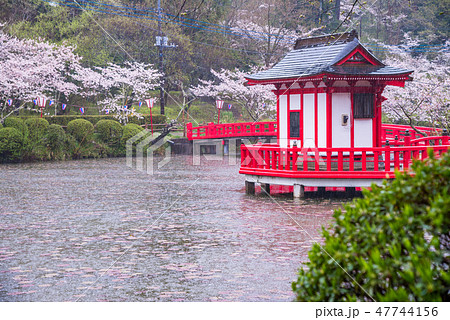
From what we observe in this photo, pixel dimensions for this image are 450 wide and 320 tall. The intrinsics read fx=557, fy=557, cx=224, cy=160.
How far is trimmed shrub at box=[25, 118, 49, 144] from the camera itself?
104 ft

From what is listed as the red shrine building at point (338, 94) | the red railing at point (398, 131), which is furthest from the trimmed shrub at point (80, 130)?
the red shrine building at point (338, 94)

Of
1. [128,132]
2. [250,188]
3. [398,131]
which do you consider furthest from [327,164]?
[128,132]

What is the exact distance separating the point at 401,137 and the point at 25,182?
1892 centimetres

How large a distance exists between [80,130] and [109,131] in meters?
1.92

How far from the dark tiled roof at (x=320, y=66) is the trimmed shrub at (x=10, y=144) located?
16927 millimetres

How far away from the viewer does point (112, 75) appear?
44000mm

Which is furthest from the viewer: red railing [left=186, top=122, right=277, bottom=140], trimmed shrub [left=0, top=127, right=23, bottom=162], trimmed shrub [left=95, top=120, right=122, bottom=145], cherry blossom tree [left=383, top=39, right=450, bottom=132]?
red railing [left=186, top=122, right=277, bottom=140]

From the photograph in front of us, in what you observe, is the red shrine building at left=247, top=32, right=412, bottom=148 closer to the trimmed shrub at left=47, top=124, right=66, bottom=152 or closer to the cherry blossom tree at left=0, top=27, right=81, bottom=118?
the trimmed shrub at left=47, top=124, right=66, bottom=152

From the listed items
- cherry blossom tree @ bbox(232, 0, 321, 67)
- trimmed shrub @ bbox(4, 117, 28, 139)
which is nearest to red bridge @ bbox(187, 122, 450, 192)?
trimmed shrub @ bbox(4, 117, 28, 139)

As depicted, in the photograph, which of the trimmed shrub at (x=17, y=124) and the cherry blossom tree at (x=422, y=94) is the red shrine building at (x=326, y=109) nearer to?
the cherry blossom tree at (x=422, y=94)

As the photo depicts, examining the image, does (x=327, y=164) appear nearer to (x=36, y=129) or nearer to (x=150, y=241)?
(x=150, y=241)

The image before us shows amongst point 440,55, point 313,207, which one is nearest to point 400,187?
point 313,207

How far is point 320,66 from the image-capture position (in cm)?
1770

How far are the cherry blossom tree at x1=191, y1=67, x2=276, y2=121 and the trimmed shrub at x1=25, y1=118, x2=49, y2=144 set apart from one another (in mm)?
16532
